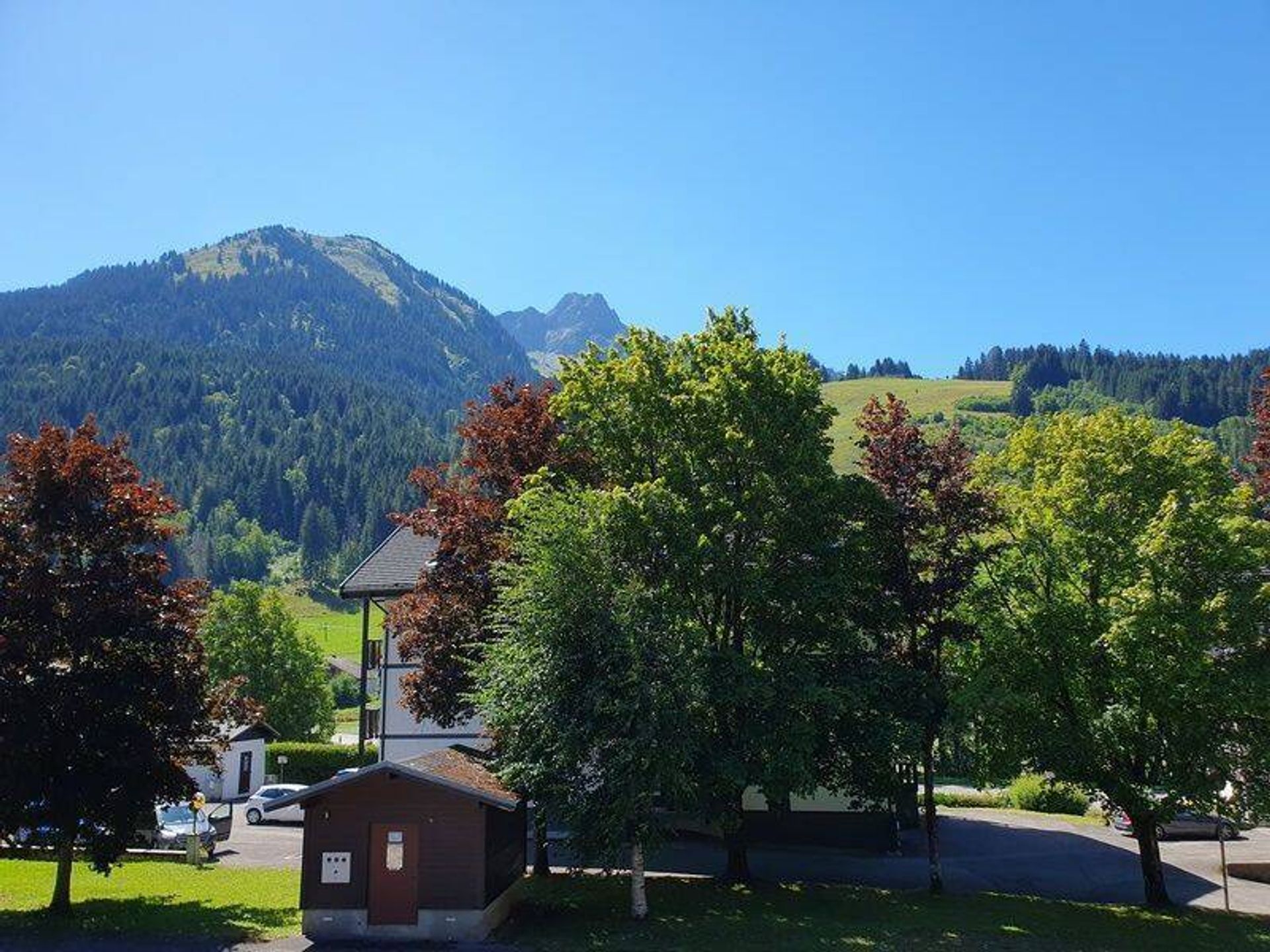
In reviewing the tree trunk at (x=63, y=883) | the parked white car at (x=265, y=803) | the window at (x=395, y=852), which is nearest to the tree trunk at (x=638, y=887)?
the window at (x=395, y=852)

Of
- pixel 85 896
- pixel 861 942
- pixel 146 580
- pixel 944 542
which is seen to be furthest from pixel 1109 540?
pixel 85 896

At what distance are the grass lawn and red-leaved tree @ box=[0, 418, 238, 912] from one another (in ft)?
4.15

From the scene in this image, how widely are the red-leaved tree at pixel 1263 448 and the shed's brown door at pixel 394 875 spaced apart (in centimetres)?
2548

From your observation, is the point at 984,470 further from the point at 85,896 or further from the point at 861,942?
the point at 85,896

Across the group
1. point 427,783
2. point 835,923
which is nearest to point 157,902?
point 427,783

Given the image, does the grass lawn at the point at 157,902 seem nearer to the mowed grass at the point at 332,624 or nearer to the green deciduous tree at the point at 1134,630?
the green deciduous tree at the point at 1134,630

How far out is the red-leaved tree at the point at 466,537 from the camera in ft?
89.6

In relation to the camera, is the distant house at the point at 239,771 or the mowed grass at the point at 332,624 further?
the mowed grass at the point at 332,624

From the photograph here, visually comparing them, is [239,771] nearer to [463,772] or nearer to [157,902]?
[157,902]

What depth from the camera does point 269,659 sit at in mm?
71312

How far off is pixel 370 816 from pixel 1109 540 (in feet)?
62.3

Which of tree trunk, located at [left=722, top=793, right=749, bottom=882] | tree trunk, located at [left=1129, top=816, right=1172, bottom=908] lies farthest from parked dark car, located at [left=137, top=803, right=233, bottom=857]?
tree trunk, located at [left=1129, top=816, right=1172, bottom=908]

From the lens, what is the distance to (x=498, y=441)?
28.9 meters

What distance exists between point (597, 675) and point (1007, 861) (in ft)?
57.5
